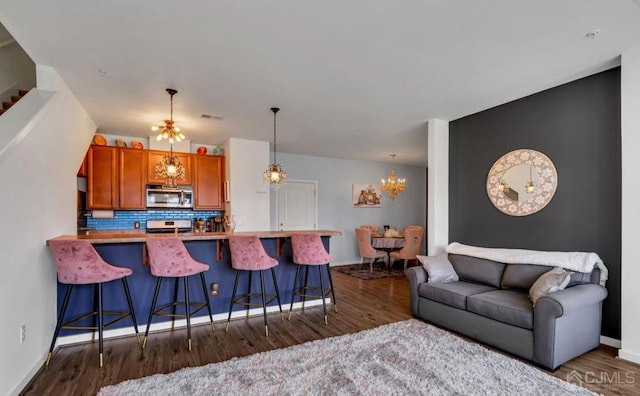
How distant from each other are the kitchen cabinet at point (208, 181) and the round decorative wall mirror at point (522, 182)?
4578 millimetres

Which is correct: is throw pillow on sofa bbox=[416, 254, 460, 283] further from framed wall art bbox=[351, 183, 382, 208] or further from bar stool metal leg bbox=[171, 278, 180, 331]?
framed wall art bbox=[351, 183, 382, 208]

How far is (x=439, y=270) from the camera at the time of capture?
12.6 feet

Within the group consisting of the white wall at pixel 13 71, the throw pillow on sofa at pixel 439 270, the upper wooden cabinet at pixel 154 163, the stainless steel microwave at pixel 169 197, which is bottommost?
the throw pillow on sofa at pixel 439 270

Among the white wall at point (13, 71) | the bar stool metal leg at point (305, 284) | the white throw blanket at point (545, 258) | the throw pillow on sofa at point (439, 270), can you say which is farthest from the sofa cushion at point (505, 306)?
the white wall at point (13, 71)

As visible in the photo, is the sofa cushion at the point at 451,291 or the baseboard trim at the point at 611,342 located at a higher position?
the sofa cushion at the point at 451,291

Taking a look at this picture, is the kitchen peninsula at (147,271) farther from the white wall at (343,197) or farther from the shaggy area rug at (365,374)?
the white wall at (343,197)

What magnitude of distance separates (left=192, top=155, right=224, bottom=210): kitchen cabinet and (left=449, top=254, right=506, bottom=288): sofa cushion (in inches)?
166

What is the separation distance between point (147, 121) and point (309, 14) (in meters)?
3.49

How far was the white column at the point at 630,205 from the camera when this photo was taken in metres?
2.72

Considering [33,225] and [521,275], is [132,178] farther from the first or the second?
[521,275]

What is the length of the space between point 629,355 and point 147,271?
4.76 m

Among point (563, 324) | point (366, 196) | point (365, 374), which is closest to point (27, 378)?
point (365, 374)

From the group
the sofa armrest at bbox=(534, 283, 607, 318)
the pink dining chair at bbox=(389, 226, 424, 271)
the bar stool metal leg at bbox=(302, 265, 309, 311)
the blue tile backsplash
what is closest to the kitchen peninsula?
the bar stool metal leg at bbox=(302, 265, 309, 311)

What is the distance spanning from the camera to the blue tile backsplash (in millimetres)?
5281
